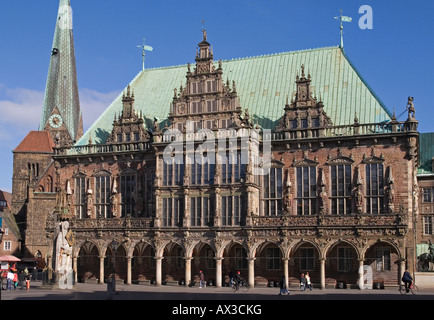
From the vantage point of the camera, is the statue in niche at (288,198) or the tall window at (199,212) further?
the tall window at (199,212)

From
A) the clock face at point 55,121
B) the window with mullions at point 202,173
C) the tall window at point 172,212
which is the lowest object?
the tall window at point 172,212

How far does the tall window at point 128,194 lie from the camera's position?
54.8 meters

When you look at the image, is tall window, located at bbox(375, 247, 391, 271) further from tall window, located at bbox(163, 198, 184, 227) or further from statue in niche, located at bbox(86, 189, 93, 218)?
statue in niche, located at bbox(86, 189, 93, 218)

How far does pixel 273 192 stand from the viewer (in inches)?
1969

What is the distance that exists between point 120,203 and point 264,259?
1336 cm

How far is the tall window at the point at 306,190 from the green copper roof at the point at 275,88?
4470mm

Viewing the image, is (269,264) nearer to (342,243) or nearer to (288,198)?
(288,198)

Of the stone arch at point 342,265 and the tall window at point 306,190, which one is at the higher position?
the tall window at point 306,190

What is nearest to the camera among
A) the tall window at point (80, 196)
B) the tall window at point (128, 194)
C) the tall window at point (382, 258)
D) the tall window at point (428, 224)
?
the tall window at point (382, 258)

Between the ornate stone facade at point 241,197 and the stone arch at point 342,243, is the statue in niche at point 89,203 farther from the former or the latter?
the stone arch at point 342,243

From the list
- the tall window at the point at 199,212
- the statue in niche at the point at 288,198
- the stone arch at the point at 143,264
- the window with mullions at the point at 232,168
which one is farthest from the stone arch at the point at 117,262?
the statue in niche at the point at 288,198

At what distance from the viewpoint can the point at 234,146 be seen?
4969cm

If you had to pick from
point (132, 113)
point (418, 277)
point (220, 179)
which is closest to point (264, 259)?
point (220, 179)

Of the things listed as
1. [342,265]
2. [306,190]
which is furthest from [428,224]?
[306,190]
